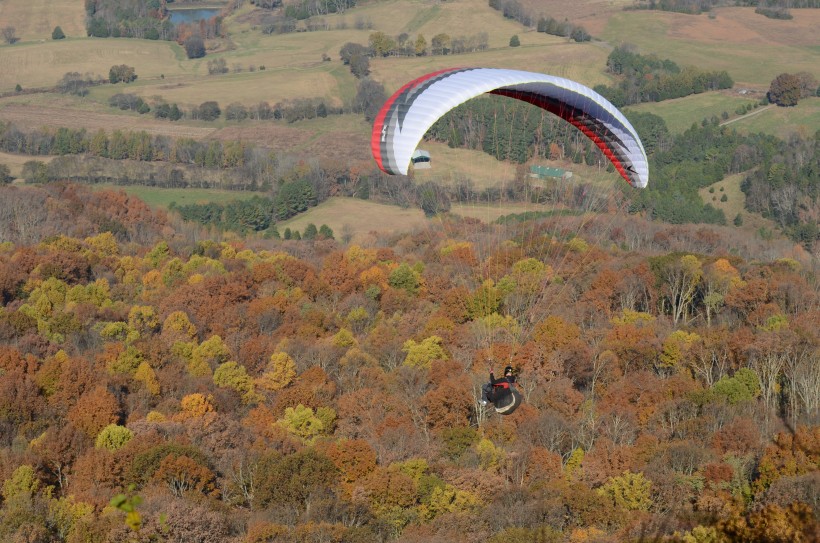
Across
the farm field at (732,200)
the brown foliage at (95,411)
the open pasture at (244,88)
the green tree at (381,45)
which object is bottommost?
the farm field at (732,200)

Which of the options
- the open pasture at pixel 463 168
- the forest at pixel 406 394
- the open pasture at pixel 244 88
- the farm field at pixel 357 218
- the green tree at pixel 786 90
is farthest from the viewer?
the open pasture at pixel 244 88

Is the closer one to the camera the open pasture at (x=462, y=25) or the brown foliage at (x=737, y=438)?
the brown foliage at (x=737, y=438)

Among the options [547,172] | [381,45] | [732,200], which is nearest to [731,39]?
[381,45]

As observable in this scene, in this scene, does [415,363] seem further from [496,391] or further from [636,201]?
[636,201]

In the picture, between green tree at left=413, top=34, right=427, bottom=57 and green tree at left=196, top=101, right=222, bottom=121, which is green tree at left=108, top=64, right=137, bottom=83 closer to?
green tree at left=196, top=101, right=222, bottom=121

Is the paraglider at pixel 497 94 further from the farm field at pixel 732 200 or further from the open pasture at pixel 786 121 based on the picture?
the open pasture at pixel 786 121

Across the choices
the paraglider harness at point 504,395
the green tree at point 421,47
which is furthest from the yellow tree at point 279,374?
the green tree at point 421,47

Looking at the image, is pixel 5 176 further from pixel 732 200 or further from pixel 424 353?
pixel 424 353

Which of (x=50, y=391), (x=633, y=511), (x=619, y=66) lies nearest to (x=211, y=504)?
(x=633, y=511)
